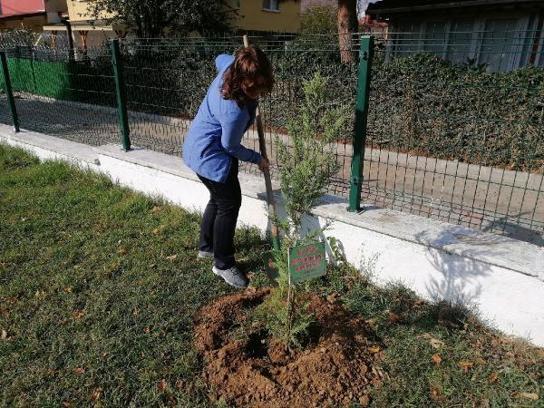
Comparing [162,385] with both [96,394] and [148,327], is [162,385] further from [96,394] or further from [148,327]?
[148,327]

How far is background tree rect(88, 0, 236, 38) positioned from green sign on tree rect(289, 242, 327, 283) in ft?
39.5

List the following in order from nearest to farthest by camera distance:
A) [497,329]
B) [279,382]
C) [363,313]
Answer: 1. [279,382]
2. [497,329]
3. [363,313]

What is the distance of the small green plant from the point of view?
8.13 ft

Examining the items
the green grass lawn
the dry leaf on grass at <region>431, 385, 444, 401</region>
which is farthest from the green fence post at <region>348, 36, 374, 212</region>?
the dry leaf on grass at <region>431, 385, 444, 401</region>

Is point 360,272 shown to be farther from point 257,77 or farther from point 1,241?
point 1,241

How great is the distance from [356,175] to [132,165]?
2778mm

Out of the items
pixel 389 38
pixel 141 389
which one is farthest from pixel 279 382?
pixel 389 38

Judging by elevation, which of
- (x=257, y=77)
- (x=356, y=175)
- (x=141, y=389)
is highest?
(x=257, y=77)

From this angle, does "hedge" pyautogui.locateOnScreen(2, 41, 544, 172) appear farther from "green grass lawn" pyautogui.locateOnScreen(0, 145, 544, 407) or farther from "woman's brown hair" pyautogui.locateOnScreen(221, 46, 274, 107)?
"green grass lawn" pyautogui.locateOnScreen(0, 145, 544, 407)

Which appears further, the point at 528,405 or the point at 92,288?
the point at 92,288

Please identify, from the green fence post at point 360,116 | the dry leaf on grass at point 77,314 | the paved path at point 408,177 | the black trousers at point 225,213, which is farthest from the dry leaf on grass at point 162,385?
the paved path at point 408,177

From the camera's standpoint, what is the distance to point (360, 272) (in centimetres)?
337

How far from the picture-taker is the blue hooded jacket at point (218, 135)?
2811 mm

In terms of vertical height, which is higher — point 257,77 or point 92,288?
point 257,77
